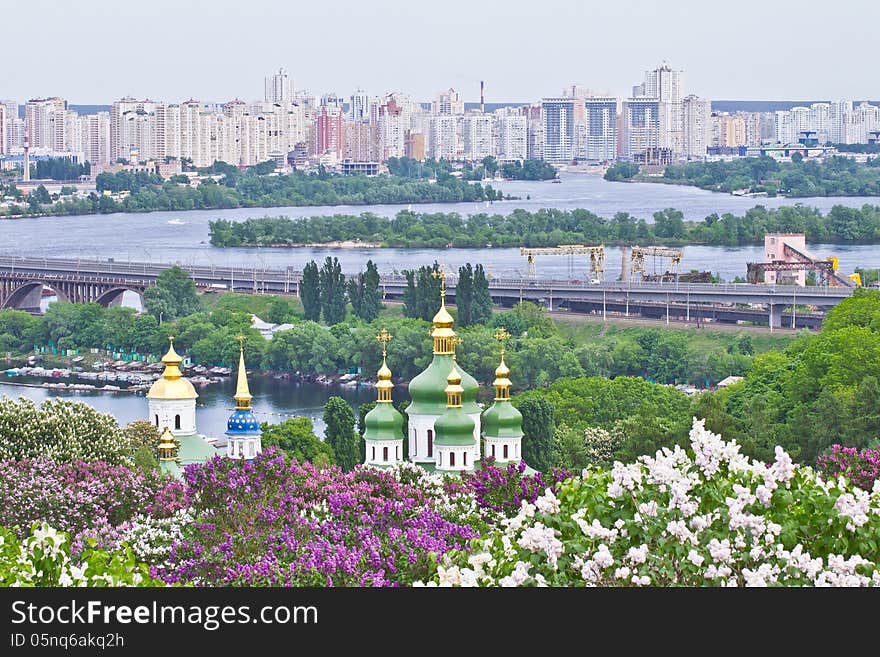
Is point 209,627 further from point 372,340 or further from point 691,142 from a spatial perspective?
point 691,142

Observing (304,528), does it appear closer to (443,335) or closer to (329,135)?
(443,335)

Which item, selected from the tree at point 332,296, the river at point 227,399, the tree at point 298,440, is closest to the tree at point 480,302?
the tree at point 332,296

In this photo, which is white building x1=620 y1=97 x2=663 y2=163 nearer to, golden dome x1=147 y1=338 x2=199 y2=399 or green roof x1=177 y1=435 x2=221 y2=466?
golden dome x1=147 y1=338 x2=199 y2=399

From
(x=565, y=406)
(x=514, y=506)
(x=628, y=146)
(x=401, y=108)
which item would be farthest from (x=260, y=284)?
(x=628, y=146)

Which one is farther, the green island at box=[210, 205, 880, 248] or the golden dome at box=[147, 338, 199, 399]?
the green island at box=[210, 205, 880, 248]

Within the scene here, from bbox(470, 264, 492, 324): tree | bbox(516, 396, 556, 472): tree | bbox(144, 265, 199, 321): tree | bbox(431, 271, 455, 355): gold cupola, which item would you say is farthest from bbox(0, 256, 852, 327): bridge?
bbox(431, 271, 455, 355): gold cupola

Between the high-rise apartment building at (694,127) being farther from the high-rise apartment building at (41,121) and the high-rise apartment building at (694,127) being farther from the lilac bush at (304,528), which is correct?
the lilac bush at (304,528)

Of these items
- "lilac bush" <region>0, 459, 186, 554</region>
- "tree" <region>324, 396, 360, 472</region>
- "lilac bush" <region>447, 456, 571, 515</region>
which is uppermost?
"lilac bush" <region>447, 456, 571, 515</region>
